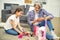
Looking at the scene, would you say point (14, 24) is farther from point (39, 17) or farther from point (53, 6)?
point (53, 6)

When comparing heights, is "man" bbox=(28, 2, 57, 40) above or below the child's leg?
above

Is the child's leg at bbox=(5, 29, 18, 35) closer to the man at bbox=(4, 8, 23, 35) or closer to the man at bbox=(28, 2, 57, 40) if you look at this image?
the man at bbox=(4, 8, 23, 35)

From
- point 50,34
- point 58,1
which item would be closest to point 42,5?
point 58,1

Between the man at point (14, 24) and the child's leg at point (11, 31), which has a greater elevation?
the man at point (14, 24)

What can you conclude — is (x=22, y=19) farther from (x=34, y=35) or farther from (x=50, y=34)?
(x=50, y=34)

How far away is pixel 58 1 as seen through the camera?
6.04 feet

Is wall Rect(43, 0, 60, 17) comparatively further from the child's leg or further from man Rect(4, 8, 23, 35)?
the child's leg

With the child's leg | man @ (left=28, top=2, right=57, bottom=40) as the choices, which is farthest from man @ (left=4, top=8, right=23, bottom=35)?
man @ (left=28, top=2, right=57, bottom=40)

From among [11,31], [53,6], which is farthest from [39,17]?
[11,31]

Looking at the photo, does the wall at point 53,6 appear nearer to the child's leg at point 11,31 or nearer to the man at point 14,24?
the man at point 14,24

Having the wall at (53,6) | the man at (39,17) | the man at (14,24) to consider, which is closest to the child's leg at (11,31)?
the man at (14,24)

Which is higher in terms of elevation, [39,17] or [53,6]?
[53,6]

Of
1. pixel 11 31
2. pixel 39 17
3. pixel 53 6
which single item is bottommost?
pixel 11 31

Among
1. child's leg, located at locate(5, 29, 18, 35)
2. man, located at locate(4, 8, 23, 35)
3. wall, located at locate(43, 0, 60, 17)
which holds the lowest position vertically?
child's leg, located at locate(5, 29, 18, 35)
